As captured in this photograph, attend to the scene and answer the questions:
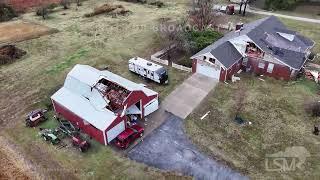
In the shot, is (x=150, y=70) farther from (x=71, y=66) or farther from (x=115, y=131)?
(x=71, y=66)

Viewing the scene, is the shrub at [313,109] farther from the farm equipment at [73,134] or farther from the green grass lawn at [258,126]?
the farm equipment at [73,134]

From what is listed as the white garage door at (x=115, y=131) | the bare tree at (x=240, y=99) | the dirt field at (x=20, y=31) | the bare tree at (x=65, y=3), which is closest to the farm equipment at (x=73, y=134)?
the white garage door at (x=115, y=131)

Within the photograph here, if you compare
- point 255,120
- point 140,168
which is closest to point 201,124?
point 255,120

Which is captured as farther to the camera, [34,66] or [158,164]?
[34,66]

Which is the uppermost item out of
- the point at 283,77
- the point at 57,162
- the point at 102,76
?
the point at 102,76

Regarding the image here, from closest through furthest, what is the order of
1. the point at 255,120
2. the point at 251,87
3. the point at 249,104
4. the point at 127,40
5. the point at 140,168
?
the point at 140,168
the point at 255,120
the point at 249,104
the point at 251,87
the point at 127,40

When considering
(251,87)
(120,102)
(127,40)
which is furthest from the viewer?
(127,40)

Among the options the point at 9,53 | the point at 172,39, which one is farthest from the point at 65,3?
the point at 172,39

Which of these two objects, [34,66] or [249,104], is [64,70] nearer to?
[34,66]
